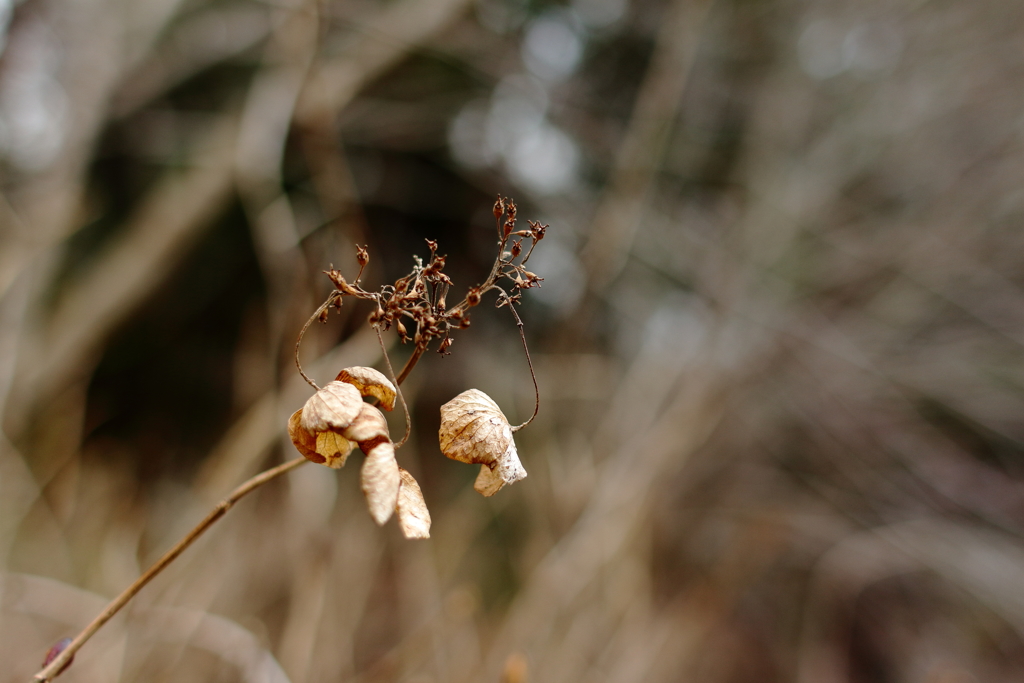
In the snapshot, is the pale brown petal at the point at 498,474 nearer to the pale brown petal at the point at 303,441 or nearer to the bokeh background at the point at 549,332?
the pale brown petal at the point at 303,441

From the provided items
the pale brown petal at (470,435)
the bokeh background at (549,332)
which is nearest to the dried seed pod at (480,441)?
the pale brown petal at (470,435)

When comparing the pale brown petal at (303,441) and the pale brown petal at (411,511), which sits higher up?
the pale brown petal at (303,441)

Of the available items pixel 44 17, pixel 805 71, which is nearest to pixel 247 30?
pixel 44 17

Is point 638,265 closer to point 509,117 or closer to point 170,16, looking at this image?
point 509,117

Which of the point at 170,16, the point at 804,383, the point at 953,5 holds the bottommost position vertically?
the point at 804,383

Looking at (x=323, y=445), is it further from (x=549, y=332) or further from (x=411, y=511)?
(x=549, y=332)

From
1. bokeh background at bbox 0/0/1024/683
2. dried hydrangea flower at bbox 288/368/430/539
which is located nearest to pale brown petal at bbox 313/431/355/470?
dried hydrangea flower at bbox 288/368/430/539
